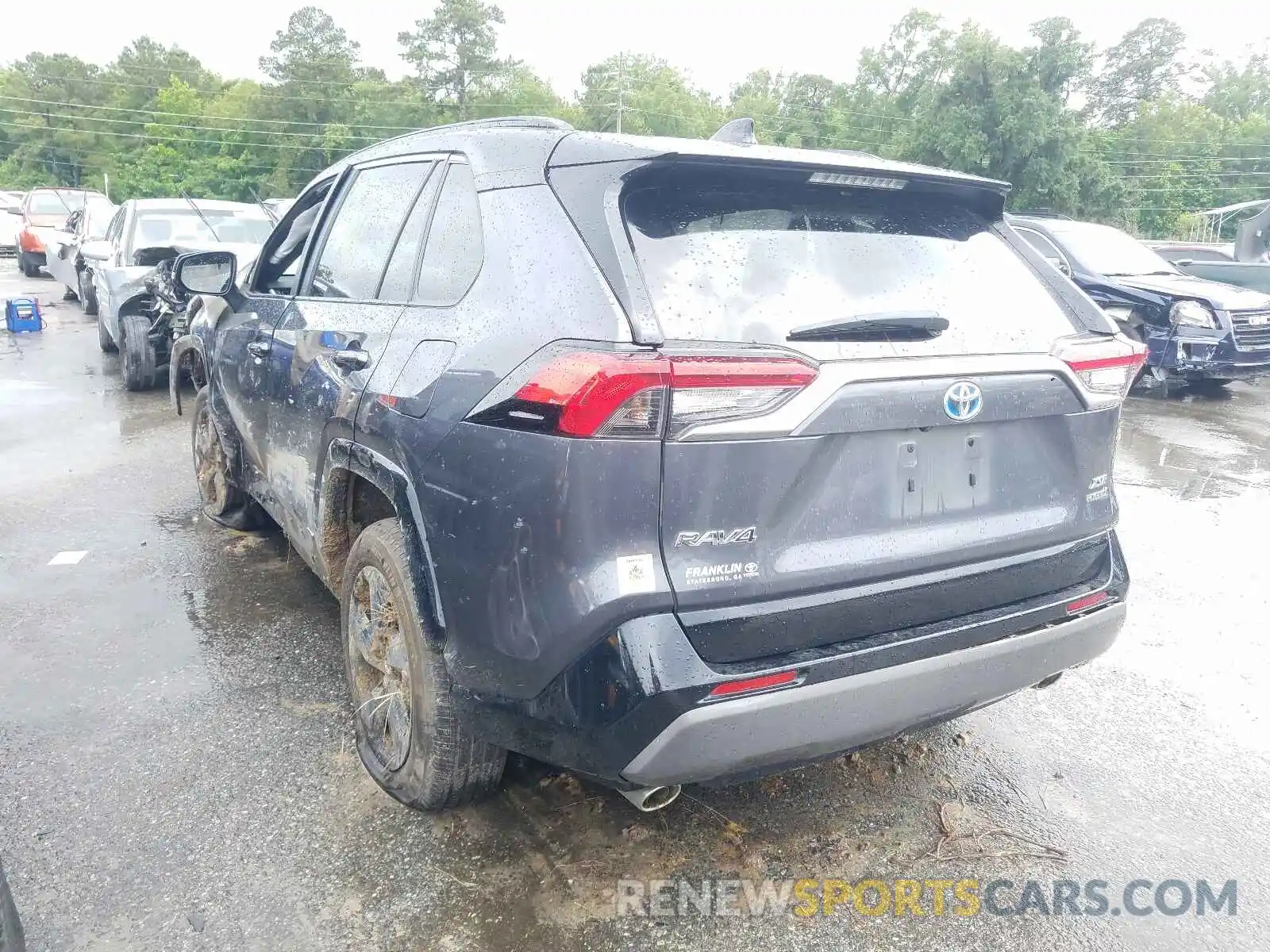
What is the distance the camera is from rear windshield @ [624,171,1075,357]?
2102 millimetres

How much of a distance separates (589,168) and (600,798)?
179 cm

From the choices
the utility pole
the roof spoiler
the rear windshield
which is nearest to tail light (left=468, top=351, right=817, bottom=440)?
the rear windshield

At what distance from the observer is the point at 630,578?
194 centimetres

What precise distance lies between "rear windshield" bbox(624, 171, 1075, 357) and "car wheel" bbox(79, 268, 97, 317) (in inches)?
551

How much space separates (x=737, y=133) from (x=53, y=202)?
24209 millimetres

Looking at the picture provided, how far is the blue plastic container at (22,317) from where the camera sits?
12047mm

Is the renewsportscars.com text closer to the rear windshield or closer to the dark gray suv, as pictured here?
the dark gray suv

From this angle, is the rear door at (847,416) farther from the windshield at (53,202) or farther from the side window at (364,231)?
the windshield at (53,202)

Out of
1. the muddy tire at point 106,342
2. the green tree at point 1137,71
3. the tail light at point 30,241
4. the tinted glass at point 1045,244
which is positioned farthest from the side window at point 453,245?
the green tree at point 1137,71

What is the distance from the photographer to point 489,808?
108 inches

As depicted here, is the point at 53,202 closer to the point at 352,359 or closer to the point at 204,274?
the point at 204,274

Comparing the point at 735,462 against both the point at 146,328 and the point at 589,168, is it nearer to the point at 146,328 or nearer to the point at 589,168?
the point at 589,168

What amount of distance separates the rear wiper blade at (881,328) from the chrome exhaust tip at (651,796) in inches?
41.6

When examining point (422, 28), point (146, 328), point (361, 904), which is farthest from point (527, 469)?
point (422, 28)
